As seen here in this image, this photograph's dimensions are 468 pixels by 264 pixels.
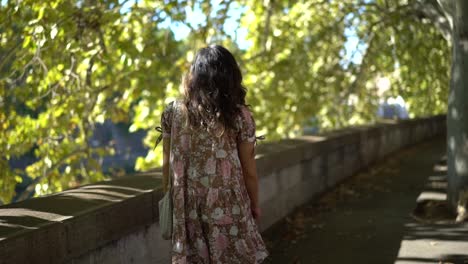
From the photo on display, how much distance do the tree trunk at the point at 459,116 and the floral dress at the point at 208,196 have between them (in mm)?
4722

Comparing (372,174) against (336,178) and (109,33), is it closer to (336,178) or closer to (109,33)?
(336,178)

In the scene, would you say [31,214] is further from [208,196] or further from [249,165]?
[249,165]

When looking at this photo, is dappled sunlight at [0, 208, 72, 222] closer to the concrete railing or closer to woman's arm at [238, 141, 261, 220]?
the concrete railing

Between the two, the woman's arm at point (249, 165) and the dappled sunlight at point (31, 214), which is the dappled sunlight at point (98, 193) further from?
the woman's arm at point (249, 165)

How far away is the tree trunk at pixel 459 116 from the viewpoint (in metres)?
8.27

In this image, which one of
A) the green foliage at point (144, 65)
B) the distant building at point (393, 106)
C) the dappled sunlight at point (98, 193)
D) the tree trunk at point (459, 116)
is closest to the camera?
the dappled sunlight at point (98, 193)

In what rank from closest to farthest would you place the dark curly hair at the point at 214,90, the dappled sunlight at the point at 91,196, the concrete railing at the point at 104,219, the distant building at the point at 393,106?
the concrete railing at the point at 104,219 → the dark curly hair at the point at 214,90 → the dappled sunlight at the point at 91,196 → the distant building at the point at 393,106

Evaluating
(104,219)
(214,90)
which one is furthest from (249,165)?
(104,219)

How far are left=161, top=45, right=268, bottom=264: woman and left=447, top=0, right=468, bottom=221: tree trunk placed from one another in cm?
471

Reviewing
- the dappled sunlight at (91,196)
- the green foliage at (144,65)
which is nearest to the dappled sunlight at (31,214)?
the dappled sunlight at (91,196)

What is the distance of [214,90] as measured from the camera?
4.11 metres

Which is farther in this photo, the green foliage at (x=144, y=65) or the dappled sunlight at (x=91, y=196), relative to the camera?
the green foliage at (x=144, y=65)

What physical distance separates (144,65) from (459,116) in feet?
21.3

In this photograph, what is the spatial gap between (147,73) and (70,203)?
8856 mm
